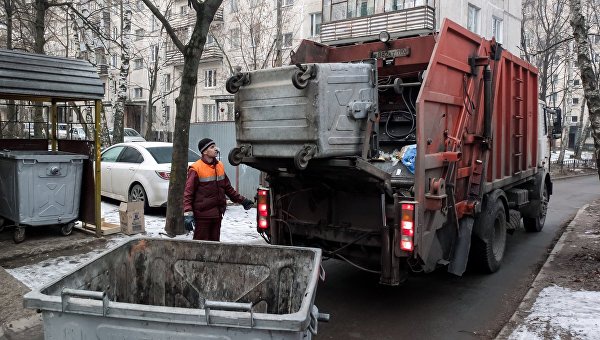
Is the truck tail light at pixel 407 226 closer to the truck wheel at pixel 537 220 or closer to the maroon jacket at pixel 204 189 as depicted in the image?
the maroon jacket at pixel 204 189

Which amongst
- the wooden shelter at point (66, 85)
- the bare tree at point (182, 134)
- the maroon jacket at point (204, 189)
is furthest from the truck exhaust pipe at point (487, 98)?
the wooden shelter at point (66, 85)

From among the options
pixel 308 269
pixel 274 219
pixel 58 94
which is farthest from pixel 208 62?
pixel 308 269

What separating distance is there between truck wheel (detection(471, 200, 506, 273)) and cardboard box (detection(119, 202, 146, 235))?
493cm

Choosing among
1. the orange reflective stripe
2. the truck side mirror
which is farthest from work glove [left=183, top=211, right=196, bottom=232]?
the truck side mirror

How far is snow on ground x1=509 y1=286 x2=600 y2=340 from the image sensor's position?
4399mm

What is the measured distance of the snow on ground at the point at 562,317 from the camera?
14.4 feet

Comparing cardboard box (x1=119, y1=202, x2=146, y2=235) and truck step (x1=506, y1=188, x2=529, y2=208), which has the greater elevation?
truck step (x1=506, y1=188, x2=529, y2=208)

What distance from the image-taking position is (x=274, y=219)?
18.6ft

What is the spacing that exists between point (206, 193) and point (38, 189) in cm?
291

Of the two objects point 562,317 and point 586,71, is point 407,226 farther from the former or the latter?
point 586,71

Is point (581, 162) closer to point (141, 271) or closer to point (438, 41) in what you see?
point (438, 41)

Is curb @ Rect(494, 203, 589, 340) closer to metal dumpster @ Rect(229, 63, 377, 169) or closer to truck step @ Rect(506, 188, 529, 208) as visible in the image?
truck step @ Rect(506, 188, 529, 208)

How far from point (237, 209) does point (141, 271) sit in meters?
7.32

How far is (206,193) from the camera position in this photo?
573 cm
